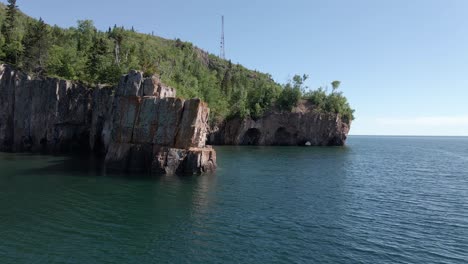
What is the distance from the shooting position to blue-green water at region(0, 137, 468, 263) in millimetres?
20578

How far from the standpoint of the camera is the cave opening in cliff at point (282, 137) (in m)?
120

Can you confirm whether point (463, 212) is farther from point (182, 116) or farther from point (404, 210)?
point (182, 116)

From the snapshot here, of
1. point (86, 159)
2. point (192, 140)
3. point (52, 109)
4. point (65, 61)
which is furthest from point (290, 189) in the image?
point (65, 61)

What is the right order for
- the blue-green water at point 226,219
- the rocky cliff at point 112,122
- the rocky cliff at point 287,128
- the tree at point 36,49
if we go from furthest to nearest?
the rocky cliff at point 287,128
the tree at point 36,49
the rocky cliff at point 112,122
the blue-green water at point 226,219

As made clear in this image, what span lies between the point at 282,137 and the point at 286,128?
4.10 meters

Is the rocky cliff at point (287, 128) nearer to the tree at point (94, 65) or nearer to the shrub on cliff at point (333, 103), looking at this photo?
the shrub on cliff at point (333, 103)

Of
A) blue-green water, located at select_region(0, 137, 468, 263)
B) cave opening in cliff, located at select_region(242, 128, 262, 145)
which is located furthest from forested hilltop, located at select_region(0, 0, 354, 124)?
blue-green water, located at select_region(0, 137, 468, 263)

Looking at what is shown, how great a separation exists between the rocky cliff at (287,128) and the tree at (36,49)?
5490 cm

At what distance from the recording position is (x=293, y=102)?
120438 mm

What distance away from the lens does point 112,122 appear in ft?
195

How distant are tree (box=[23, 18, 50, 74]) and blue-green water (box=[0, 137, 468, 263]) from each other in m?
42.3

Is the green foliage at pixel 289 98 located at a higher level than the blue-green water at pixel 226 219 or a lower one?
higher

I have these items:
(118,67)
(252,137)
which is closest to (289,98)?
(252,137)

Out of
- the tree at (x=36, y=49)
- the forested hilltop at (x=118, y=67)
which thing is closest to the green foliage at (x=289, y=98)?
the forested hilltop at (x=118, y=67)
